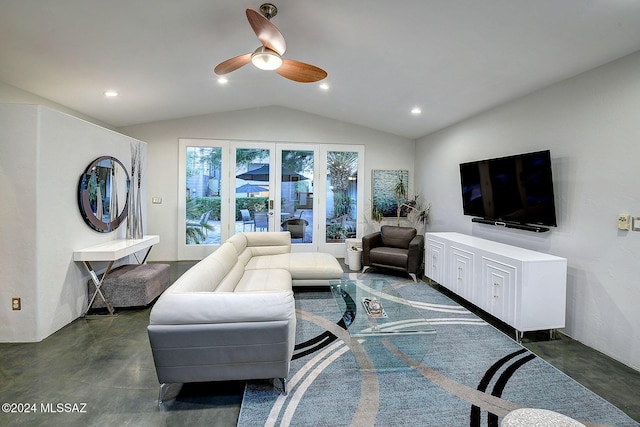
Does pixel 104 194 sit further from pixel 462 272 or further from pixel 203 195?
pixel 462 272

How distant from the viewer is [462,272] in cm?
367

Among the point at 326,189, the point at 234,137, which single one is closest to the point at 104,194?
the point at 234,137

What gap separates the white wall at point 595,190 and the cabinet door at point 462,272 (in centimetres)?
64

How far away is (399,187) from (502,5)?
13.5 ft

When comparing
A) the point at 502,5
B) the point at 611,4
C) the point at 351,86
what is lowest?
the point at 611,4

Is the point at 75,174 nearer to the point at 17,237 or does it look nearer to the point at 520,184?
the point at 17,237

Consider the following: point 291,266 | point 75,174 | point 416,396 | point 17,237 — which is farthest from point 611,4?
point 17,237

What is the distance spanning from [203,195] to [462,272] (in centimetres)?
474

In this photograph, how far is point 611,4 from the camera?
1.93 m

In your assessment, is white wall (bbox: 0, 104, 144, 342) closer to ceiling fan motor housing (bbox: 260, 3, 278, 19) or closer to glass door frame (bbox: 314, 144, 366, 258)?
ceiling fan motor housing (bbox: 260, 3, 278, 19)

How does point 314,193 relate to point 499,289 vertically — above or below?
above

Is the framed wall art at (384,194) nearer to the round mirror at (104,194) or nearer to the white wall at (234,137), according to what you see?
the white wall at (234,137)

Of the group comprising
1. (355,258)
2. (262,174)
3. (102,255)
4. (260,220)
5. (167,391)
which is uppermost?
(262,174)

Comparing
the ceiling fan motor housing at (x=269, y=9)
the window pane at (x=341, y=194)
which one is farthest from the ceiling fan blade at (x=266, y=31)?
the window pane at (x=341, y=194)
